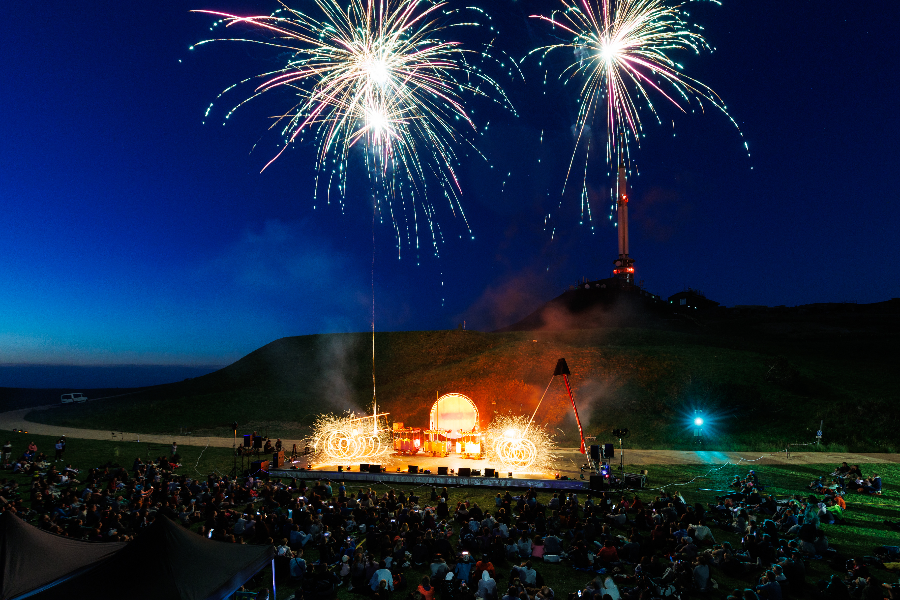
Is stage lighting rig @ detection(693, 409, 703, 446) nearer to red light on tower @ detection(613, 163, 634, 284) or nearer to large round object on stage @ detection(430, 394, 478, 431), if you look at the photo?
large round object on stage @ detection(430, 394, 478, 431)

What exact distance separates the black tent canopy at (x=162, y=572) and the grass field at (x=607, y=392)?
31.0m

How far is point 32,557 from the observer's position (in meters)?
9.02

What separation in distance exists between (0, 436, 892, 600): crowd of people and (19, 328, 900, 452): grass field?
20.5 meters

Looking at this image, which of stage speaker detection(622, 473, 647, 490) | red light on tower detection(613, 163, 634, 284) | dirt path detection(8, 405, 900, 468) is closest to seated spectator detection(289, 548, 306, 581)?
stage speaker detection(622, 473, 647, 490)

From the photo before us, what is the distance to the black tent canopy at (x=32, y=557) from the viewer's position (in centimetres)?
860

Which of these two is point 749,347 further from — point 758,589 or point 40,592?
point 40,592

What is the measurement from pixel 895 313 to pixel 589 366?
81.3 m

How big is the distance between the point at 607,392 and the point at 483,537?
113ft

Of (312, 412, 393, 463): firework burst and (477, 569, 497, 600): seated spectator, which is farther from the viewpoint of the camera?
(312, 412, 393, 463): firework burst

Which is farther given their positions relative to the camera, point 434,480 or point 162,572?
point 434,480

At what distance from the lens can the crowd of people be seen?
11062 millimetres

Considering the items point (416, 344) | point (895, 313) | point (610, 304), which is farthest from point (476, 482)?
point (895, 313)

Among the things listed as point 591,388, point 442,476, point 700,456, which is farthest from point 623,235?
point 442,476

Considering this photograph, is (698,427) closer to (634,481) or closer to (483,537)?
(634,481)
